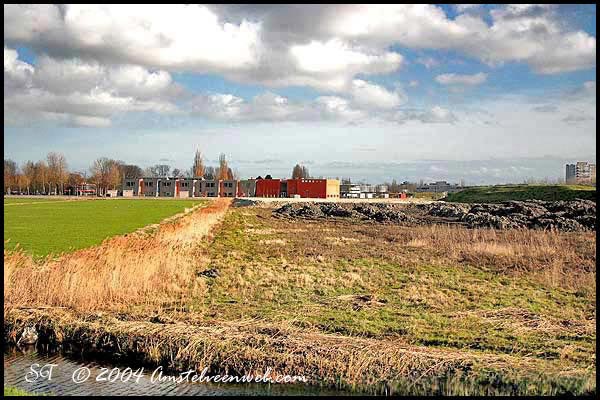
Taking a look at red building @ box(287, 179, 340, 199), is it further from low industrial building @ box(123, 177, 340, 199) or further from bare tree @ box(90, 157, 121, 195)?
bare tree @ box(90, 157, 121, 195)

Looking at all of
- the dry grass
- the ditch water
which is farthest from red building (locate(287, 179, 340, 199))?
the ditch water

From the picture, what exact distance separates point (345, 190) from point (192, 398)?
120276 millimetres

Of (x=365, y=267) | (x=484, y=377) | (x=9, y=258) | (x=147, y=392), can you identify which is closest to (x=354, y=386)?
(x=484, y=377)

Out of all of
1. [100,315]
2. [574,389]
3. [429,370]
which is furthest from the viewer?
[100,315]

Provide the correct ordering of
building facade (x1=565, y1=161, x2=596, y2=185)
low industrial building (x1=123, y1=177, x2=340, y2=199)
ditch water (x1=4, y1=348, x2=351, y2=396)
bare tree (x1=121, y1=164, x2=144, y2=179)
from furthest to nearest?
bare tree (x1=121, y1=164, x2=144, y2=179), low industrial building (x1=123, y1=177, x2=340, y2=199), building facade (x1=565, y1=161, x2=596, y2=185), ditch water (x1=4, y1=348, x2=351, y2=396)

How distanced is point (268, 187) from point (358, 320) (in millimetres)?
105556

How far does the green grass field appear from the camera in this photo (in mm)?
72938

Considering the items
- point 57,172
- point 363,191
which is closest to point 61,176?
point 57,172

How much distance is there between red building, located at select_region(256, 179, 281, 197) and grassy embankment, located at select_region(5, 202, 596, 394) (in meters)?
93.9

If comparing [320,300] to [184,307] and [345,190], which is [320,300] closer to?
[184,307]

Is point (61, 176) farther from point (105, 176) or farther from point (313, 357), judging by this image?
point (313, 357)

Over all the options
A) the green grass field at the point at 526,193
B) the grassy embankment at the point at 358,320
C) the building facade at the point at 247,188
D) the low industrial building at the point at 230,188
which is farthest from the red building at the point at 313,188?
the grassy embankment at the point at 358,320

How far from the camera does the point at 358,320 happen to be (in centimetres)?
1219

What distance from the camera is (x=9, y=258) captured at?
46.4 feet
